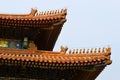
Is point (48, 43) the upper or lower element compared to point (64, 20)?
lower

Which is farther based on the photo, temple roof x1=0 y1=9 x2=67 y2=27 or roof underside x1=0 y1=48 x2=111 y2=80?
temple roof x1=0 y1=9 x2=67 y2=27

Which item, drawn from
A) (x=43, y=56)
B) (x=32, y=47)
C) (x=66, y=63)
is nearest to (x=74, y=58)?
(x=66, y=63)

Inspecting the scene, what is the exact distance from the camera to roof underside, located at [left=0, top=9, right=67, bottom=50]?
20422mm

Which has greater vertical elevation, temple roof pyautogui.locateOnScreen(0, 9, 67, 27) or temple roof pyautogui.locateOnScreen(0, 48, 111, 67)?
temple roof pyautogui.locateOnScreen(0, 9, 67, 27)

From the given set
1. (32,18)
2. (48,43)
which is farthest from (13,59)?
(48,43)

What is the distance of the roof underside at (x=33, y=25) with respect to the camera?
67.0 feet

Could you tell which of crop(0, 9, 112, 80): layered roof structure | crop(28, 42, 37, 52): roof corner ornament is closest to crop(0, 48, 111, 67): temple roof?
crop(0, 9, 112, 80): layered roof structure

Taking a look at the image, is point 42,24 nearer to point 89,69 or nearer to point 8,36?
point 8,36

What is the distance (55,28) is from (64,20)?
86 centimetres

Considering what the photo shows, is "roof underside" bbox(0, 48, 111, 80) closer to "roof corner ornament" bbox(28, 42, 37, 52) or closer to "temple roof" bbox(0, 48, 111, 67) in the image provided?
"temple roof" bbox(0, 48, 111, 67)

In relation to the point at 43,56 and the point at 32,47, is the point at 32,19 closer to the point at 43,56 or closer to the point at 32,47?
the point at 32,47

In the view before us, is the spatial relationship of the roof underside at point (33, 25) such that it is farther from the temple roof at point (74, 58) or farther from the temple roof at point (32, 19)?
the temple roof at point (74, 58)

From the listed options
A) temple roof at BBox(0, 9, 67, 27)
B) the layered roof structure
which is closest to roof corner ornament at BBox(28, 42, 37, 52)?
the layered roof structure

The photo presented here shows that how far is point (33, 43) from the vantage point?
21484 millimetres
